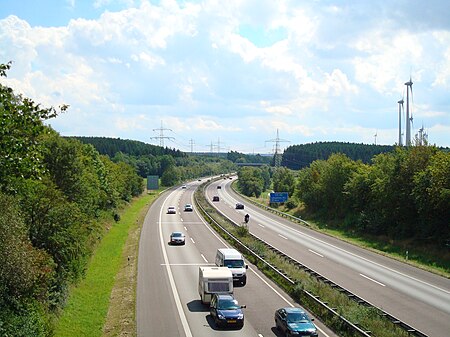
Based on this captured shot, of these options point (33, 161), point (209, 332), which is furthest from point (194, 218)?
point (33, 161)

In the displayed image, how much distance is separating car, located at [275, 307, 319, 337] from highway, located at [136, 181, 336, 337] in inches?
32.5

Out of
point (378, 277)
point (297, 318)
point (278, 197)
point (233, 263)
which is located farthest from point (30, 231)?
point (278, 197)

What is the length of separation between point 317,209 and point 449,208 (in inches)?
1386

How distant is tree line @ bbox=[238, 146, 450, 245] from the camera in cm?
4466

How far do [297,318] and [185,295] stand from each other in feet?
31.4

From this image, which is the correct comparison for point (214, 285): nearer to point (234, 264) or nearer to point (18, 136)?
point (234, 264)

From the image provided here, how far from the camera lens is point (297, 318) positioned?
21625 millimetres

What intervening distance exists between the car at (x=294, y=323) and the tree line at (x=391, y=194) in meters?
24.3

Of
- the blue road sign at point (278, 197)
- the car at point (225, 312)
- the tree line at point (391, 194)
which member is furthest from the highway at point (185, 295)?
the blue road sign at point (278, 197)

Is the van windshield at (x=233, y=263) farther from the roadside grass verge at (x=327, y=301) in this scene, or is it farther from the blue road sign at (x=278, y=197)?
the blue road sign at (x=278, y=197)

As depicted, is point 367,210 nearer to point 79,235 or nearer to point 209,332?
point 79,235

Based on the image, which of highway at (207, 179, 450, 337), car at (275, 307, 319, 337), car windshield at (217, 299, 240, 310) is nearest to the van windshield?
highway at (207, 179, 450, 337)

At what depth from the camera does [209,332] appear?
73.9ft

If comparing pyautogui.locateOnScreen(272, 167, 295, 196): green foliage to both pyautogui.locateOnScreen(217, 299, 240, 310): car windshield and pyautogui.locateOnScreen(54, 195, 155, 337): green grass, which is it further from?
pyautogui.locateOnScreen(217, 299, 240, 310): car windshield
